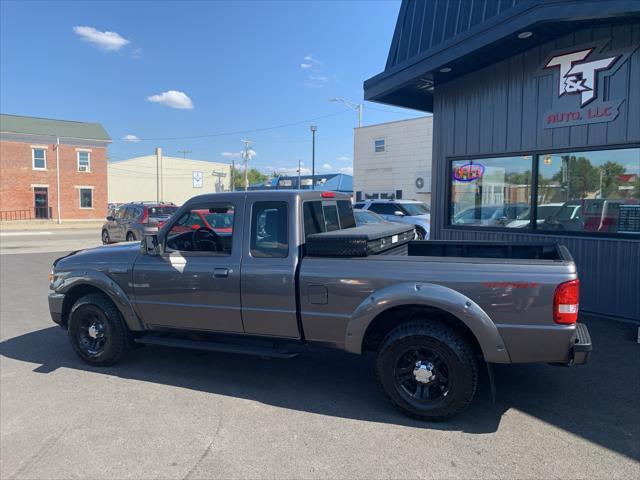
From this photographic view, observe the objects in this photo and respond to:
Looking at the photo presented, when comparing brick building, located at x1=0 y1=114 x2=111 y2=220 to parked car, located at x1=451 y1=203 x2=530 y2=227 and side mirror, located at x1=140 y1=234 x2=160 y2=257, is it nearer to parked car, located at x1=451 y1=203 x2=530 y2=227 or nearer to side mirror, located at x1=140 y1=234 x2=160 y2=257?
parked car, located at x1=451 y1=203 x2=530 y2=227

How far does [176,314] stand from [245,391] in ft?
3.34

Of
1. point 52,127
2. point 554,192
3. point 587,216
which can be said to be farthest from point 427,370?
Result: point 52,127

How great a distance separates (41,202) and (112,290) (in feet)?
131

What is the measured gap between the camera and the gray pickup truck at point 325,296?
3.68 metres

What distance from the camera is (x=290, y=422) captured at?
393 cm

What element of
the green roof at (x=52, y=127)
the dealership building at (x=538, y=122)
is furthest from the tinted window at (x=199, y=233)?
the green roof at (x=52, y=127)

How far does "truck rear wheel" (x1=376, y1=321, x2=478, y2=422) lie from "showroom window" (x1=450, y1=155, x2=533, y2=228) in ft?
16.9

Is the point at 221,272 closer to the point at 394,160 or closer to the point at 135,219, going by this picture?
the point at 135,219

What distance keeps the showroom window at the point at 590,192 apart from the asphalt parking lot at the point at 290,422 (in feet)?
7.46

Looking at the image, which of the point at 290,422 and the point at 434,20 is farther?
the point at 434,20

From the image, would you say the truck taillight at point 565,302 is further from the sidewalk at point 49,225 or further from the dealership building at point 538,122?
the sidewalk at point 49,225

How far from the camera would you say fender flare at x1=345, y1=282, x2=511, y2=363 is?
370 cm

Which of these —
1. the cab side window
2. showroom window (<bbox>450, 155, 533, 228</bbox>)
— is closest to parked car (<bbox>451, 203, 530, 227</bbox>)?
showroom window (<bbox>450, 155, 533, 228</bbox>)

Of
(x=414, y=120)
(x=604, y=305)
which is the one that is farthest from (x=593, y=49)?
(x=414, y=120)
